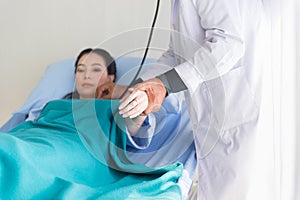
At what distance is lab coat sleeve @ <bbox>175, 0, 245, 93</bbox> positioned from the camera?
128cm

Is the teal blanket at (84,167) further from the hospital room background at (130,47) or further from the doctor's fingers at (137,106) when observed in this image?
the hospital room background at (130,47)

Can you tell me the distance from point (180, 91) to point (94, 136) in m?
0.26

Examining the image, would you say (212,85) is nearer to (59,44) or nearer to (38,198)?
(38,198)

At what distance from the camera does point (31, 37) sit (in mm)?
2604

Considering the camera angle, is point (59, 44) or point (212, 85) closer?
point (212, 85)

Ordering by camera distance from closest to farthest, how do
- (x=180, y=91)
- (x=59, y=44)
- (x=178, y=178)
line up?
(x=180, y=91), (x=178, y=178), (x=59, y=44)

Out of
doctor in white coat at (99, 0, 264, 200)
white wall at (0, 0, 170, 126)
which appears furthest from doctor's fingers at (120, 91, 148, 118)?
white wall at (0, 0, 170, 126)

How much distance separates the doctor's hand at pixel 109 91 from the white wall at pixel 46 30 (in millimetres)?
890

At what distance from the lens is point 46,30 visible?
257 centimetres

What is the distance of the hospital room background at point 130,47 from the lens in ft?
3.90

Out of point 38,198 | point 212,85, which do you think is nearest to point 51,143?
point 38,198

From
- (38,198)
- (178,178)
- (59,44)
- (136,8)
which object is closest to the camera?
(38,198)

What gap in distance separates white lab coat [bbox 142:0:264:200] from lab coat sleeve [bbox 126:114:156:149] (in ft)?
0.42

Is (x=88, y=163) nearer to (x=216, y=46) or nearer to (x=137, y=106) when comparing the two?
(x=137, y=106)
